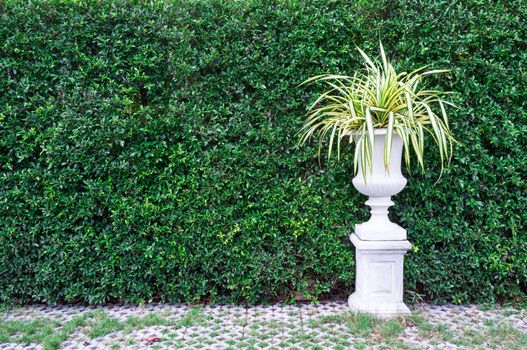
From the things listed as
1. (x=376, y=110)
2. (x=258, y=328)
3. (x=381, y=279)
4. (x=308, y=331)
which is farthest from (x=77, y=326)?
(x=376, y=110)

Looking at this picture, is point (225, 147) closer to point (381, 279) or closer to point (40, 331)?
point (381, 279)

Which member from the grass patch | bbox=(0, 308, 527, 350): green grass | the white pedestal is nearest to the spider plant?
the white pedestal

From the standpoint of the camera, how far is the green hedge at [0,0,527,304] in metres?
3.03

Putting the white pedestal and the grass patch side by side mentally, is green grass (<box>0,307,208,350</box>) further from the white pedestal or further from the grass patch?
the white pedestal

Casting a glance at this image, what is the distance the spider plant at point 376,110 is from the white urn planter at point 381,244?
11 cm

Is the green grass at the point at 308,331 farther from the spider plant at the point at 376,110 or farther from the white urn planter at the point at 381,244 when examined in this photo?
the spider plant at the point at 376,110

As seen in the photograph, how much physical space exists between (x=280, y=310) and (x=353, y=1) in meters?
2.42

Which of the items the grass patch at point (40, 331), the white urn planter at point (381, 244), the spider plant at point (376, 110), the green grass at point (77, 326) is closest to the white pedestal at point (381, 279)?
the white urn planter at point (381, 244)

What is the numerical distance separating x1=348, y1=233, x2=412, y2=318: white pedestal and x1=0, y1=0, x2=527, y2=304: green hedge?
0.78 feet

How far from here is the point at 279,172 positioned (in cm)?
316

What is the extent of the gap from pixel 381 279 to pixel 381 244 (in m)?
0.27

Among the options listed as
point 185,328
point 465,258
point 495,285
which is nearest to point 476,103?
point 465,258

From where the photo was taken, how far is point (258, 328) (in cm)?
278

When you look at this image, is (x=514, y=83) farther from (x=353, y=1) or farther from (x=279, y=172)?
(x=279, y=172)
